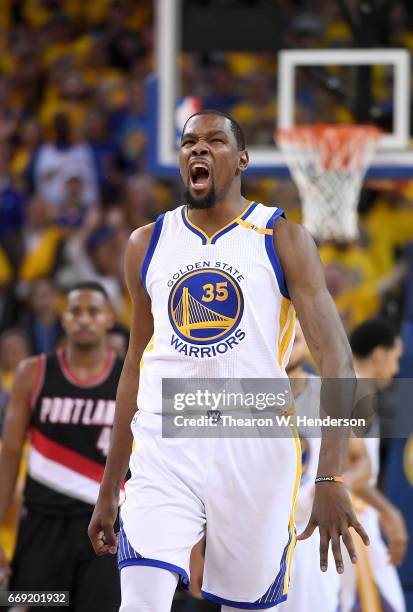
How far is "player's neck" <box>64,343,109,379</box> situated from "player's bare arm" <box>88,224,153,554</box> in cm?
168

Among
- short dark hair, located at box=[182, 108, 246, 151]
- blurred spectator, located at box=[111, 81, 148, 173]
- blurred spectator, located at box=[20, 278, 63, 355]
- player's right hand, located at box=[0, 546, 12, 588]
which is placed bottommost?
player's right hand, located at box=[0, 546, 12, 588]

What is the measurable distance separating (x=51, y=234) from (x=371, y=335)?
5965 mm

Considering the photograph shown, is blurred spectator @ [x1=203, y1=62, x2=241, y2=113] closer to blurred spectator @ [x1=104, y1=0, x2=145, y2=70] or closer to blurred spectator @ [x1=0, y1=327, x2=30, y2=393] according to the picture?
blurred spectator @ [x1=104, y1=0, x2=145, y2=70]

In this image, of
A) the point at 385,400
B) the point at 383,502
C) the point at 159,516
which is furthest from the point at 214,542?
the point at 385,400

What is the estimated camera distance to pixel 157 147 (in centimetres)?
946

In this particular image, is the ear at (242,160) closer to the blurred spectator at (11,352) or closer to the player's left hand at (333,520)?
the player's left hand at (333,520)

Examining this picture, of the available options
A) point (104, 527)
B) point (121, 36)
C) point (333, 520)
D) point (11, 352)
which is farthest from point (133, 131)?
point (333, 520)

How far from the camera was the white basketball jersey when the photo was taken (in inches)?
166

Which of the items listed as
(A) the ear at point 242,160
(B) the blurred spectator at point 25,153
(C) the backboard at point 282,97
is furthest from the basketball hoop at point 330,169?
Result: (A) the ear at point 242,160

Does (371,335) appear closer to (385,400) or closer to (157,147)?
(385,400)

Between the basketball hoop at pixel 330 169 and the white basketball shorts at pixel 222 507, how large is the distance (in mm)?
5229

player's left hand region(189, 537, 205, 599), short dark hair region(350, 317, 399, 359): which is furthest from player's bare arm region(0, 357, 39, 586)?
short dark hair region(350, 317, 399, 359)

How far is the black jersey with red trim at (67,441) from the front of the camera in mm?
6035

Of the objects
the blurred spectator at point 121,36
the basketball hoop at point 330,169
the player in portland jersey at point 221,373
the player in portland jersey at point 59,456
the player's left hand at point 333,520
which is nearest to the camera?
the player's left hand at point 333,520
